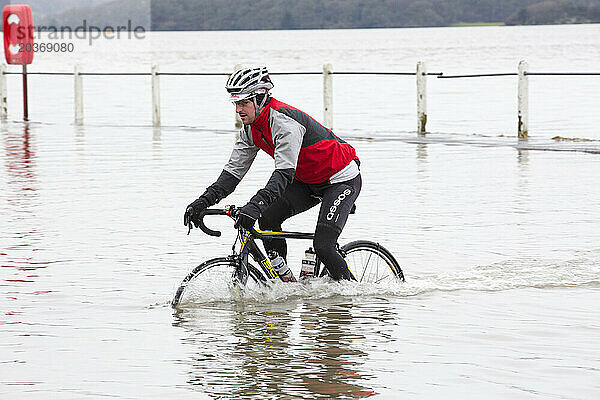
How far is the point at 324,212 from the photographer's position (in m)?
8.05

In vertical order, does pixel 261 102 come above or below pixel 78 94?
above

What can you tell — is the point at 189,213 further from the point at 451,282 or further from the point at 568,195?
the point at 568,195

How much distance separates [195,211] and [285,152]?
2.23 ft

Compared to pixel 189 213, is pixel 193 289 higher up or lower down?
lower down

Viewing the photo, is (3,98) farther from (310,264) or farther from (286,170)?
(286,170)

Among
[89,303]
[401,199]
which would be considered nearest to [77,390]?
[89,303]

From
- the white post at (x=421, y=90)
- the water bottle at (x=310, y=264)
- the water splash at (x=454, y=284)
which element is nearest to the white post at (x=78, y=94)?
the white post at (x=421, y=90)

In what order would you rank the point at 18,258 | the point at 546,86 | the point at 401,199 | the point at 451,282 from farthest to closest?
the point at 546,86 → the point at 401,199 → the point at 18,258 → the point at 451,282

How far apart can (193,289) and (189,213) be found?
2.23 ft

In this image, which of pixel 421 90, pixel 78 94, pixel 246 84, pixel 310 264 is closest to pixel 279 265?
pixel 310 264

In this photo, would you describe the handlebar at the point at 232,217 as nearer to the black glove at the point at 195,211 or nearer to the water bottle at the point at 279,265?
the black glove at the point at 195,211

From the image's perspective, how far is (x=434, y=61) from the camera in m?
94.1

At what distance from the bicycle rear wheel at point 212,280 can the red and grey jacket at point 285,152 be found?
0.42 meters

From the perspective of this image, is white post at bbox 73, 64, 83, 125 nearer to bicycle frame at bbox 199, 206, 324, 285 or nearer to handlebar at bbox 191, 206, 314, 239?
bicycle frame at bbox 199, 206, 324, 285
